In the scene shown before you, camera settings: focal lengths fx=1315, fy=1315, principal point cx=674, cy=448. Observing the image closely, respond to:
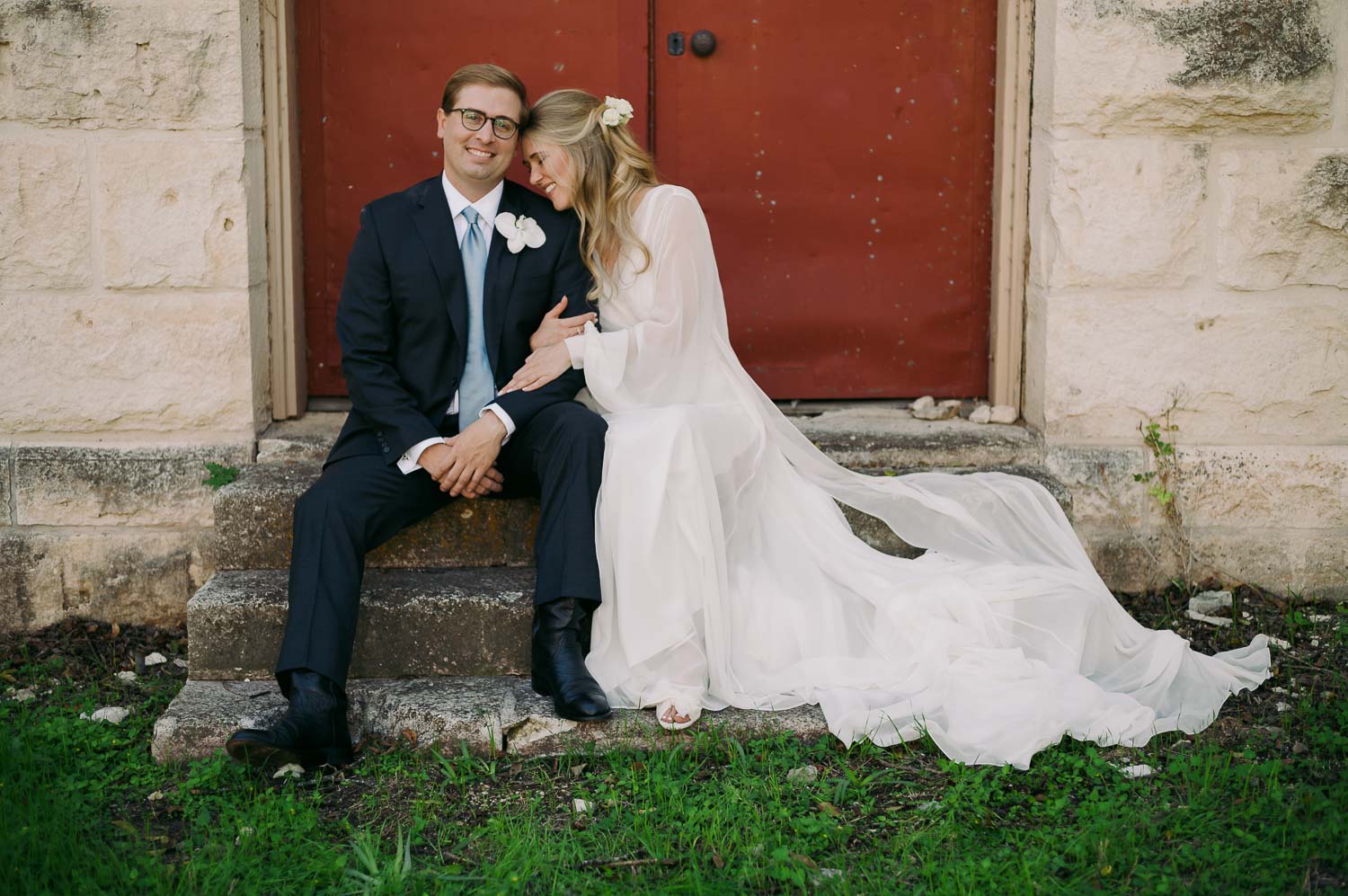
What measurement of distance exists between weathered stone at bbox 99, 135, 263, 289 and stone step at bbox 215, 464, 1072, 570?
0.71 meters

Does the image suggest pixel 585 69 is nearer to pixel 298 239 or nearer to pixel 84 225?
pixel 298 239

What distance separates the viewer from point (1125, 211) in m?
4.11

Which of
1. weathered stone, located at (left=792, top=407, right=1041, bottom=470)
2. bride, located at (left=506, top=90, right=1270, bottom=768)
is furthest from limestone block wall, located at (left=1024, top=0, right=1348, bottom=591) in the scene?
bride, located at (left=506, top=90, right=1270, bottom=768)

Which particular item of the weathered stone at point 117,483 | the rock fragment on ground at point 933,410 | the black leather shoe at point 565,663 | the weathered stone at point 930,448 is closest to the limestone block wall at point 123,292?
the weathered stone at point 117,483

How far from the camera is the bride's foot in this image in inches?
130

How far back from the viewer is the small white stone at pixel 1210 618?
4031mm

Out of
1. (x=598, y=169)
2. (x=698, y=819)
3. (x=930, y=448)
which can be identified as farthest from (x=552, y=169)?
(x=698, y=819)

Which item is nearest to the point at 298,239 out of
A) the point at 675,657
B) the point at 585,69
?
the point at 585,69

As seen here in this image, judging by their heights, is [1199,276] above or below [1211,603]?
above

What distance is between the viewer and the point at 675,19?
4414 mm

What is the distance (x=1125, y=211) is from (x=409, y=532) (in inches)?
95.1

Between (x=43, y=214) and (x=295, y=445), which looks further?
(x=295, y=445)

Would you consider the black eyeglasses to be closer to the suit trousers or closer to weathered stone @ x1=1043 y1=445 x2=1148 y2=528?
the suit trousers

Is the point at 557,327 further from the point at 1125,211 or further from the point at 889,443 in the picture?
the point at 1125,211
